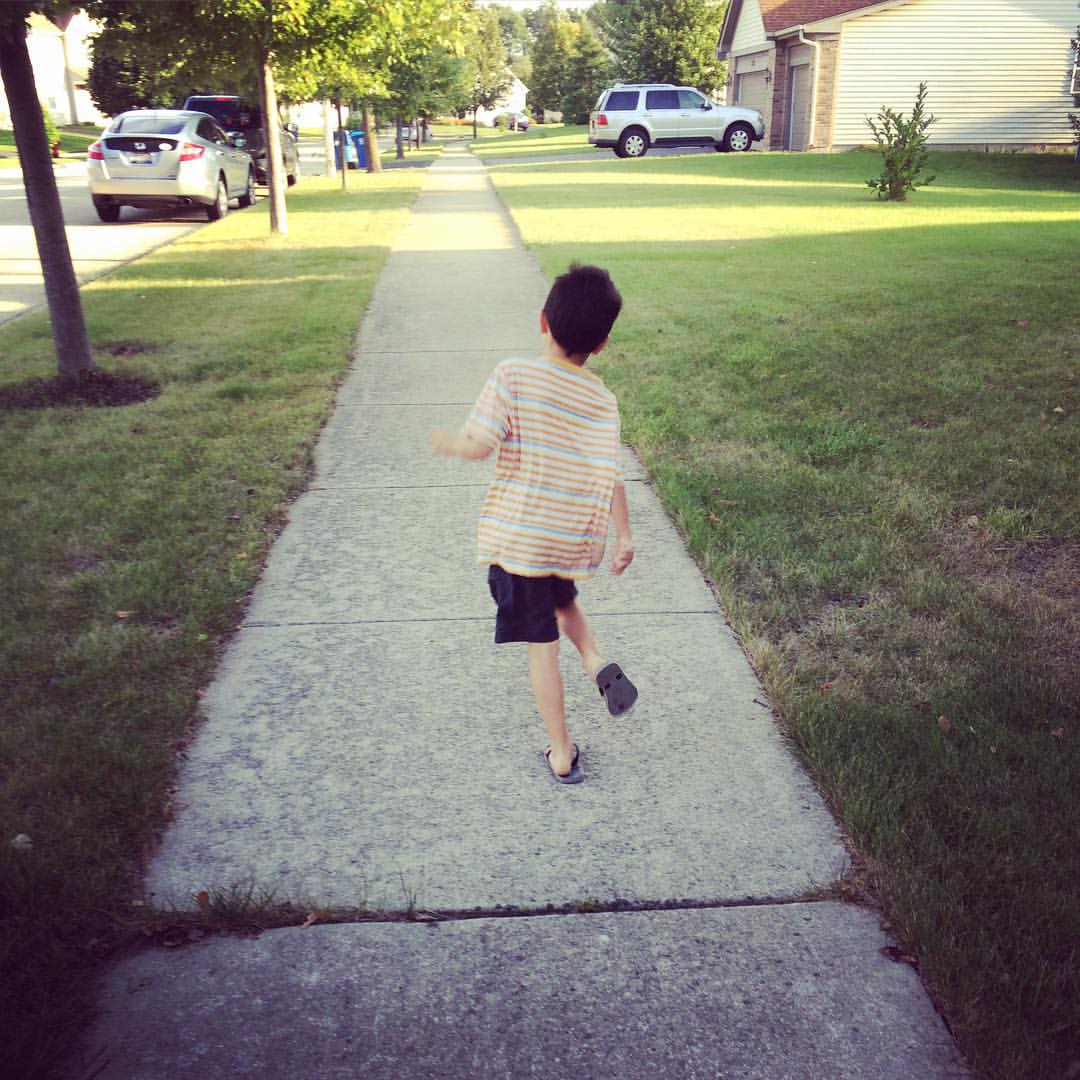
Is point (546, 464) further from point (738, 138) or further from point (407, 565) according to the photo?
point (738, 138)

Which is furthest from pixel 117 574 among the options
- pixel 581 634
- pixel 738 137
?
pixel 738 137

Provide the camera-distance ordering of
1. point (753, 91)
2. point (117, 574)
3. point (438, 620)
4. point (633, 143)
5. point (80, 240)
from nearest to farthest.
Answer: point (438, 620) < point (117, 574) < point (80, 240) < point (633, 143) < point (753, 91)

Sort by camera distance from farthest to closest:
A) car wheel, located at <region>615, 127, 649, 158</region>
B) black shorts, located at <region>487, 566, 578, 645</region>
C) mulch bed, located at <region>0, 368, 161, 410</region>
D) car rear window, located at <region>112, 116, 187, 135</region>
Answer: car wheel, located at <region>615, 127, 649, 158</region>, car rear window, located at <region>112, 116, 187, 135</region>, mulch bed, located at <region>0, 368, 161, 410</region>, black shorts, located at <region>487, 566, 578, 645</region>

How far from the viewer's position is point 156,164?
15.9 m

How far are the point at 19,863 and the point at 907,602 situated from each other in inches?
120

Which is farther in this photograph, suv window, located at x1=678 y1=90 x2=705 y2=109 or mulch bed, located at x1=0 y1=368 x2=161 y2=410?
suv window, located at x1=678 y1=90 x2=705 y2=109

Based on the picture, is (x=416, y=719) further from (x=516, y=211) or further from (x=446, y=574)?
(x=516, y=211)

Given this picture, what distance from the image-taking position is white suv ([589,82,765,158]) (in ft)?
106

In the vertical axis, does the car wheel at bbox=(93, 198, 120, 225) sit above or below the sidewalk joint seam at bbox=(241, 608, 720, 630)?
above

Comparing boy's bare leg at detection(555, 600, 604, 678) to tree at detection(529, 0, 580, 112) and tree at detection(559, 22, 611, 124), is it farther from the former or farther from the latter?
tree at detection(529, 0, 580, 112)

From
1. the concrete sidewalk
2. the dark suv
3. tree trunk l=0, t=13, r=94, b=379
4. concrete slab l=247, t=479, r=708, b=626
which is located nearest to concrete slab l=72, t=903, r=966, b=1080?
the concrete sidewalk

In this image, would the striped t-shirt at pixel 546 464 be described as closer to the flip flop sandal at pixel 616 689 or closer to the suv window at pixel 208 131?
the flip flop sandal at pixel 616 689

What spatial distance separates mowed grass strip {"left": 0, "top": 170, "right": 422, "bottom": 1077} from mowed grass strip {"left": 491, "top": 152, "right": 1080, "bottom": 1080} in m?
1.86

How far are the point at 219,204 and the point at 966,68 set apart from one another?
23.6 m
